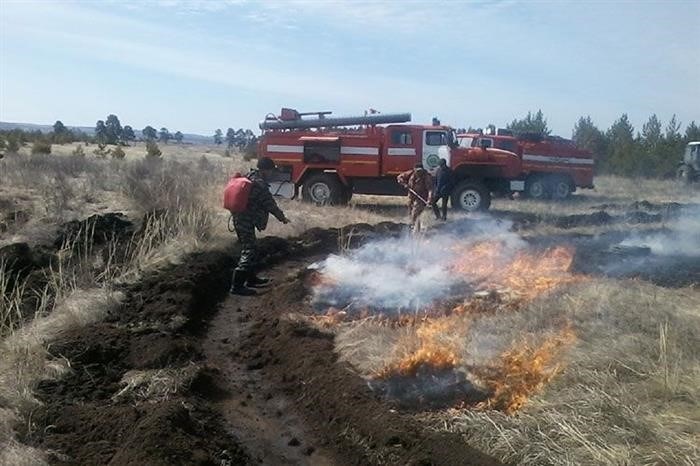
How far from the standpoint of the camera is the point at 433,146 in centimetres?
1888

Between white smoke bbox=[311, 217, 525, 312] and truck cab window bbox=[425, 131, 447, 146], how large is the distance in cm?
627

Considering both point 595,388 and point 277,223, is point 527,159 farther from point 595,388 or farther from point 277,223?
point 595,388

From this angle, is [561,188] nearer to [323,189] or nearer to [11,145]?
[323,189]

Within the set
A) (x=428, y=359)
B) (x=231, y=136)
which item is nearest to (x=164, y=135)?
(x=231, y=136)

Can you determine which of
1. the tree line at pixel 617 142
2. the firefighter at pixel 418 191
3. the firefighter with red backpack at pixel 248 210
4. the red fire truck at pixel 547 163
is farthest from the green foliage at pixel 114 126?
the firefighter with red backpack at pixel 248 210

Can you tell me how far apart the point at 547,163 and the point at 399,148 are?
22.9 ft

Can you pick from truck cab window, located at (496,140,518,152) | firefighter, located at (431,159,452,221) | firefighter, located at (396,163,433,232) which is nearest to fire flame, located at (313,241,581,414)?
firefighter, located at (396,163,433,232)

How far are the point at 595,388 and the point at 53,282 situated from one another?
6.15 m

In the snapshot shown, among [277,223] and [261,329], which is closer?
[261,329]

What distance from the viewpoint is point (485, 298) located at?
8047mm

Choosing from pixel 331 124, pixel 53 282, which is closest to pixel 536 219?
pixel 331 124

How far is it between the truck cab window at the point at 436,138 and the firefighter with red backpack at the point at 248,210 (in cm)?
956

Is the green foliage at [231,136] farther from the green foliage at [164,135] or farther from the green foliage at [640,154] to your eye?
the green foliage at [640,154]

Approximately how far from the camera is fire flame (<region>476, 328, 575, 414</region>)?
208 inches
